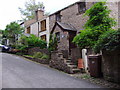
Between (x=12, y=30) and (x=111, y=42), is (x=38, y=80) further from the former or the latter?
(x=12, y=30)

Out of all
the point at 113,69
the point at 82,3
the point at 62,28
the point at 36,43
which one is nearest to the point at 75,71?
the point at 113,69

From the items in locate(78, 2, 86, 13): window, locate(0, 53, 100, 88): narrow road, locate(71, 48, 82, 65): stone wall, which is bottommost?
locate(0, 53, 100, 88): narrow road

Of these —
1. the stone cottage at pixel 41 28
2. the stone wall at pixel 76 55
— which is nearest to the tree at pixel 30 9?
the stone cottage at pixel 41 28

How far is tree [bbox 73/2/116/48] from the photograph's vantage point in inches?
406

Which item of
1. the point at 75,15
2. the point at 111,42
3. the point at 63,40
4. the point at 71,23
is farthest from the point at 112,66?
the point at 71,23

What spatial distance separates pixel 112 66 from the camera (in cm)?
698

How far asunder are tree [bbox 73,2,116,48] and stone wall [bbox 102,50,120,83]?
284cm

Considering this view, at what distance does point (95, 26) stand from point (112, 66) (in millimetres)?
4520

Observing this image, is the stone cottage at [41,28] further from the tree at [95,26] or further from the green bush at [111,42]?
the green bush at [111,42]

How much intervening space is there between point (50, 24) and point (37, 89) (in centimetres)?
1486

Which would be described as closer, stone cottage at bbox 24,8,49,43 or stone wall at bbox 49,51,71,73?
stone wall at bbox 49,51,71,73

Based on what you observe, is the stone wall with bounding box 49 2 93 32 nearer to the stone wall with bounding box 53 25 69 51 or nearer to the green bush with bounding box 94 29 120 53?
the stone wall with bounding box 53 25 69 51

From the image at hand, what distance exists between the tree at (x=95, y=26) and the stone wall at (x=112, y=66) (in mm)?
2839

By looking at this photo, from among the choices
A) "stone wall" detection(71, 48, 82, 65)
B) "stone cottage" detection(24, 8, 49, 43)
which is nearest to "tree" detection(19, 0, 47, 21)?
"stone cottage" detection(24, 8, 49, 43)
